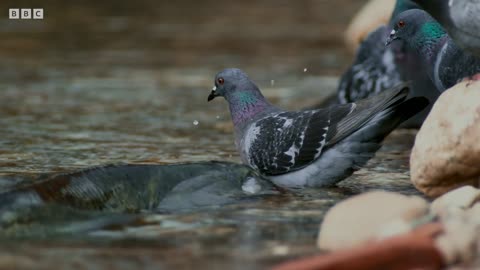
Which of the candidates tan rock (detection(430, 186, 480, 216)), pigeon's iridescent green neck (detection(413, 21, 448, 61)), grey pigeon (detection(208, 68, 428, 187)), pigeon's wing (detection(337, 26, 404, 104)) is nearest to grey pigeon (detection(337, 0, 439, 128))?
pigeon's wing (detection(337, 26, 404, 104))

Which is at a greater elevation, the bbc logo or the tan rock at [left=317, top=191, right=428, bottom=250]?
the bbc logo

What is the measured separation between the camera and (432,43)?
7.33 meters

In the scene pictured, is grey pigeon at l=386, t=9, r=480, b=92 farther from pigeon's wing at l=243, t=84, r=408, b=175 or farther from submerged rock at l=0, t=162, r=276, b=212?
submerged rock at l=0, t=162, r=276, b=212

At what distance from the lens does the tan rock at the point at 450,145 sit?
5750 mm

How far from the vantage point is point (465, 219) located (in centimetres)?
470

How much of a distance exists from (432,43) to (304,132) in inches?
57.2

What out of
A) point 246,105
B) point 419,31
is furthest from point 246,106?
point 419,31

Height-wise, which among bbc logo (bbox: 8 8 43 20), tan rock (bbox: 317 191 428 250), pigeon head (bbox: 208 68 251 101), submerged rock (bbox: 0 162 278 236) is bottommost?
tan rock (bbox: 317 191 428 250)

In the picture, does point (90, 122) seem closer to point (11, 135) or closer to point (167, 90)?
point (11, 135)

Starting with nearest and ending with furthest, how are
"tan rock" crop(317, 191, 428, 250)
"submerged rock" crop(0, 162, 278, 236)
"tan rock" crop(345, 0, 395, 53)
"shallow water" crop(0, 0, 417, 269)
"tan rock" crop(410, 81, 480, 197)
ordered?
"tan rock" crop(317, 191, 428, 250)
"shallow water" crop(0, 0, 417, 269)
"submerged rock" crop(0, 162, 278, 236)
"tan rock" crop(410, 81, 480, 197)
"tan rock" crop(345, 0, 395, 53)

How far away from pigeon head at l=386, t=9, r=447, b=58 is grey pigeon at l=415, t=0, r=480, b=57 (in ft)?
2.75

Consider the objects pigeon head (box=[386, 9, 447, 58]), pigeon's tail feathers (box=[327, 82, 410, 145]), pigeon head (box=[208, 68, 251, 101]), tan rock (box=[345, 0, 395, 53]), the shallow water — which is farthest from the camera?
tan rock (box=[345, 0, 395, 53])

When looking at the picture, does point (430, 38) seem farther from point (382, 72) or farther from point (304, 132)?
point (382, 72)

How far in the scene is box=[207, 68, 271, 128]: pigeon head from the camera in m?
6.89
